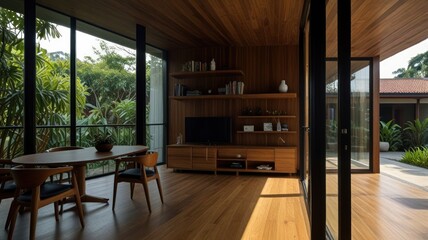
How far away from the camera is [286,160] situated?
536cm

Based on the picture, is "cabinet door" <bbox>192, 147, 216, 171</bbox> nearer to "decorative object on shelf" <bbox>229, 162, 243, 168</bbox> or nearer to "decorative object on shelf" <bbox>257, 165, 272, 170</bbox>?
"decorative object on shelf" <bbox>229, 162, 243, 168</bbox>

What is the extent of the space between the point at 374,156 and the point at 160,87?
197 inches

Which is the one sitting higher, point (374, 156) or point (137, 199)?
point (374, 156)

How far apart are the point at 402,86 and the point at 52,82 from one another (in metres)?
8.73

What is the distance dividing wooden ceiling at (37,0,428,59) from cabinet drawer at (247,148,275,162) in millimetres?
2245

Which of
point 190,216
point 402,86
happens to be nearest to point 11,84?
point 190,216

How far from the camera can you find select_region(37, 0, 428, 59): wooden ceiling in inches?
139

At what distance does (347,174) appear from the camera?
175 centimetres

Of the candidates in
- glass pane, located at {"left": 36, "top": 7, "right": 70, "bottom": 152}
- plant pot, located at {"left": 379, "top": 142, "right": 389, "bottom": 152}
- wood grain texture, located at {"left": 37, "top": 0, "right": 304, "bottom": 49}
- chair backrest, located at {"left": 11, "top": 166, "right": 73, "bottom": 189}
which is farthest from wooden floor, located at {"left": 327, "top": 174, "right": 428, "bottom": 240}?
glass pane, located at {"left": 36, "top": 7, "right": 70, "bottom": 152}

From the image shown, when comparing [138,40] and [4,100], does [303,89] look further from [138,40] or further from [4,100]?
[4,100]

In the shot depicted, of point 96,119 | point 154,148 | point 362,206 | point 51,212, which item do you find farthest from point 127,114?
point 362,206

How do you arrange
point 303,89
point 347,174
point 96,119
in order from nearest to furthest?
point 347,174, point 303,89, point 96,119

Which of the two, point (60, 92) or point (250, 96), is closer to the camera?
point (60, 92)

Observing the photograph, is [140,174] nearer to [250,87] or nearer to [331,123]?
[331,123]
